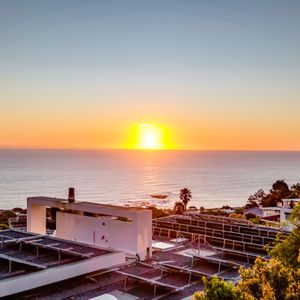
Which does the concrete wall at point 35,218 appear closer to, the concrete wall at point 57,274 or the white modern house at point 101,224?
the white modern house at point 101,224

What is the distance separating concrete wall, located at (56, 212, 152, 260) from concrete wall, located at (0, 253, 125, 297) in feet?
6.77

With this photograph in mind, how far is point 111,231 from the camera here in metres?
18.3

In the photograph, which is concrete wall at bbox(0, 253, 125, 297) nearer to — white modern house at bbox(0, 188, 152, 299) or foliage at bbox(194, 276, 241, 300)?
white modern house at bbox(0, 188, 152, 299)

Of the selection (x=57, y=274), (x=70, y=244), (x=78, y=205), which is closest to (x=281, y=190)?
(x=78, y=205)

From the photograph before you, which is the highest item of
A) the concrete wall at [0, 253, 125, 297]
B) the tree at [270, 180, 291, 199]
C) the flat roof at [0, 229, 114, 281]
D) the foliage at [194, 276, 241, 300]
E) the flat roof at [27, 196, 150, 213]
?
the flat roof at [27, 196, 150, 213]

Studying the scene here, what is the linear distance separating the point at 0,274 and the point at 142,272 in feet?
16.2

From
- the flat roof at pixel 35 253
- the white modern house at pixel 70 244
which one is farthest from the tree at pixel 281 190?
the flat roof at pixel 35 253

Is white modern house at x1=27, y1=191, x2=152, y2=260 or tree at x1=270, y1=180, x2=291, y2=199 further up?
white modern house at x1=27, y1=191, x2=152, y2=260

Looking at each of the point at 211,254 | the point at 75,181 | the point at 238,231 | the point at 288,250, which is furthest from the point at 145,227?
the point at 75,181

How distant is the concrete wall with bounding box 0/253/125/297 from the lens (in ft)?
38.8

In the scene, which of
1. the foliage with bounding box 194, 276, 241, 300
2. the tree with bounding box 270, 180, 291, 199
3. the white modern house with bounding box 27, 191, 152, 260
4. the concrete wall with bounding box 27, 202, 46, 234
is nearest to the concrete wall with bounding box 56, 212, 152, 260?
the white modern house with bounding box 27, 191, 152, 260

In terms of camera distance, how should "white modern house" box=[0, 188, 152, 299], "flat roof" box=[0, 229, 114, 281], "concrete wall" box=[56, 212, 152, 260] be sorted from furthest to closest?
"concrete wall" box=[56, 212, 152, 260] < "flat roof" box=[0, 229, 114, 281] < "white modern house" box=[0, 188, 152, 299]

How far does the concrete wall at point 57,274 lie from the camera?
38.8ft

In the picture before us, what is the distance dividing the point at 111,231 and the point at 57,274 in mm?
5461
